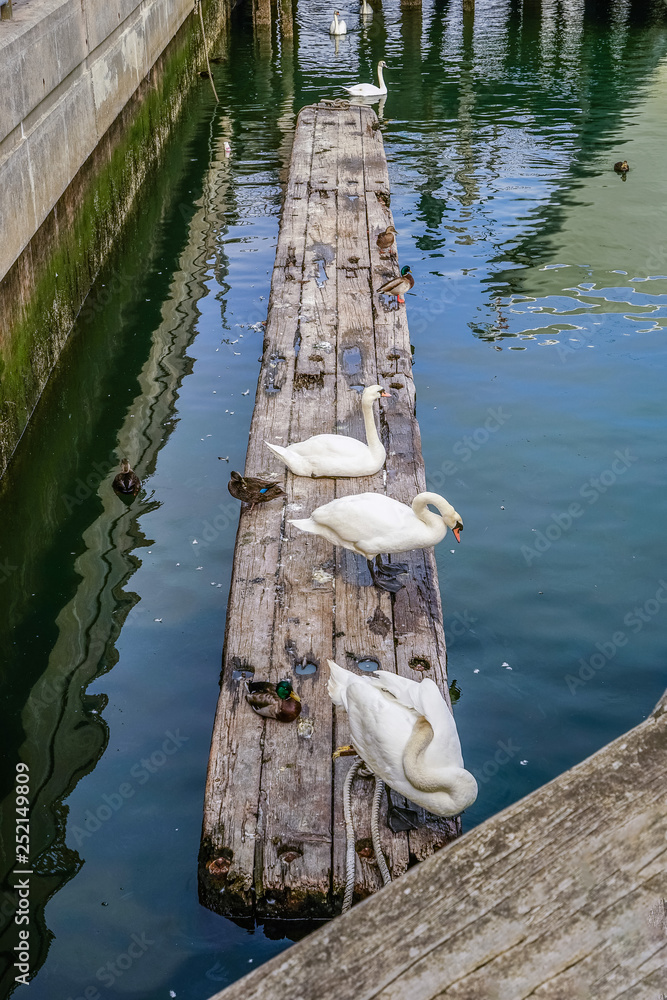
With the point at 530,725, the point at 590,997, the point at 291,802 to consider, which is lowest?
the point at 530,725

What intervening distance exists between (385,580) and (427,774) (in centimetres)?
156

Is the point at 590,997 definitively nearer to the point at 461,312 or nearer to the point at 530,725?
the point at 530,725

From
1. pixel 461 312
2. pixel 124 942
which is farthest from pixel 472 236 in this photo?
pixel 124 942

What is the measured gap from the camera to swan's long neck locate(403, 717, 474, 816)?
374 centimetres

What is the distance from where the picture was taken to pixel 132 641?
576cm

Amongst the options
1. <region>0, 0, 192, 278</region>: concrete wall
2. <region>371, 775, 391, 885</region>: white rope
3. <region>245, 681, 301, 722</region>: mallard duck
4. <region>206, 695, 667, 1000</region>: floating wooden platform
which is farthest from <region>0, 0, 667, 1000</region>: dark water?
<region>206, 695, 667, 1000</region>: floating wooden platform

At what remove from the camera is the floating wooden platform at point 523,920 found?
1.03 m

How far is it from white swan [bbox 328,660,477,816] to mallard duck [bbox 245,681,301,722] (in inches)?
14.0

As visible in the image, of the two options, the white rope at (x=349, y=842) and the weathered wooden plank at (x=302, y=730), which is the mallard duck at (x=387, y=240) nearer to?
the weathered wooden plank at (x=302, y=730)

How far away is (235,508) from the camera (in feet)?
23.2

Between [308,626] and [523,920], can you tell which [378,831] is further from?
[523,920]

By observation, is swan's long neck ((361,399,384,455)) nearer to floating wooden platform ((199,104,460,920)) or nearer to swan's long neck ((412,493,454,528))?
floating wooden platform ((199,104,460,920))

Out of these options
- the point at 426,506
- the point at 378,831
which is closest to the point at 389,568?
the point at 426,506

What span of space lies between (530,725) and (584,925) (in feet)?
13.7
